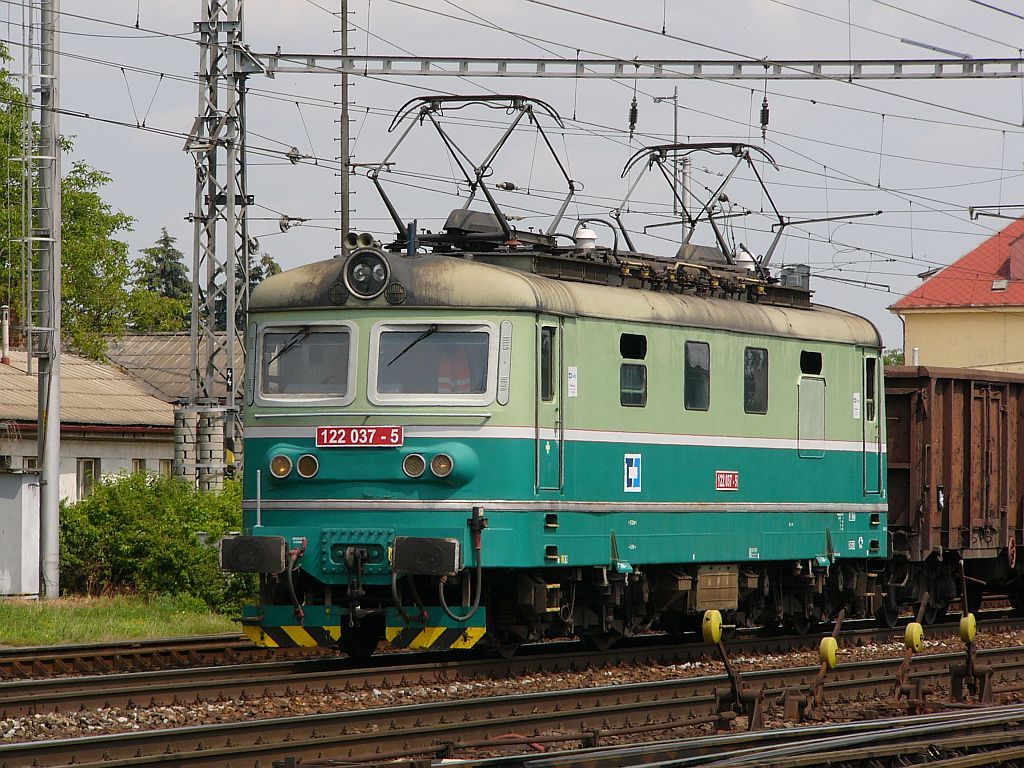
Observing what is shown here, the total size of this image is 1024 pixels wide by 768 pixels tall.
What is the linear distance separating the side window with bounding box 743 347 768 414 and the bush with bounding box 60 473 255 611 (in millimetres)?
8375

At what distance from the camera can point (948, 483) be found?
842 inches

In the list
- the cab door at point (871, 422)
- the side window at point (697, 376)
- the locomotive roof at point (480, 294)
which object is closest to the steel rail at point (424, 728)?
the side window at point (697, 376)

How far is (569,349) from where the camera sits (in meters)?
15.4

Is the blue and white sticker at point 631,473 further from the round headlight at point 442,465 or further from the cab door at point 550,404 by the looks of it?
the round headlight at point 442,465

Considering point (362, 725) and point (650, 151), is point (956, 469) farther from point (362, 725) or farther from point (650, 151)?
point (362, 725)

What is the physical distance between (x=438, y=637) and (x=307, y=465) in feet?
5.98

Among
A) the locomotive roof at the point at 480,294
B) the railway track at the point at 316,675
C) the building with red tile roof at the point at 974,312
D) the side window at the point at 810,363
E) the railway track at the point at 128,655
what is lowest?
the railway track at the point at 128,655

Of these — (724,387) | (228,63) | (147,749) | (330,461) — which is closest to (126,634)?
(330,461)

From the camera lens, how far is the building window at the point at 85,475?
3241 centimetres

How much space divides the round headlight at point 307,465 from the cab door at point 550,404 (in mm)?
1869

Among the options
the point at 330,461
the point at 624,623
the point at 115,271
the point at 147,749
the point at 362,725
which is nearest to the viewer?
the point at 147,749

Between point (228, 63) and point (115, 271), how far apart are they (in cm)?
2054

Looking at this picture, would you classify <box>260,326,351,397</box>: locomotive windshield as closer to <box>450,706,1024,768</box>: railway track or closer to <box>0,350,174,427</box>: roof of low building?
<box>450,706,1024,768</box>: railway track

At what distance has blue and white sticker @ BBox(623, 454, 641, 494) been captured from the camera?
16047mm
